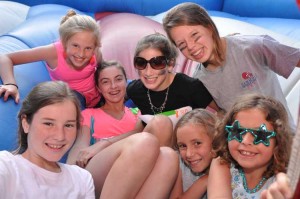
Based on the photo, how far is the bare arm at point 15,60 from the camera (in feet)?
4.74

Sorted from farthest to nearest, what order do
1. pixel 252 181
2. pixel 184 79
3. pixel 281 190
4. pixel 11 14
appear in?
pixel 11 14
pixel 184 79
pixel 252 181
pixel 281 190

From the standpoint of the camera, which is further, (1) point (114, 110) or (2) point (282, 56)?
(1) point (114, 110)

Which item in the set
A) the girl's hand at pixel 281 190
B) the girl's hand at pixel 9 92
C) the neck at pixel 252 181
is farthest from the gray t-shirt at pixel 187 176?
the girl's hand at pixel 281 190

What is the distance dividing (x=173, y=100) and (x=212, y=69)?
0.17 metres

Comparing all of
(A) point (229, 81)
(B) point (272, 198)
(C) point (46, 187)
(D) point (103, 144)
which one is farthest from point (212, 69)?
(B) point (272, 198)

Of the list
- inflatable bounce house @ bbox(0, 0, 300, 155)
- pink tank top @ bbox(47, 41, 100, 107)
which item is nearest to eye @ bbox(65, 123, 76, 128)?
inflatable bounce house @ bbox(0, 0, 300, 155)

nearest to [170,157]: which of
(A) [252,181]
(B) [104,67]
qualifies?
(A) [252,181]

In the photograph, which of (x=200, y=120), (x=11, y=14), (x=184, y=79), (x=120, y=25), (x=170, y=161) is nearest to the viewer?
(x=170, y=161)

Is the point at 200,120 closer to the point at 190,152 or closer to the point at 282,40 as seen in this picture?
the point at 190,152

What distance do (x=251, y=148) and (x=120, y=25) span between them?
4.42 ft

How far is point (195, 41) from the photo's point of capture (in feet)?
4.44

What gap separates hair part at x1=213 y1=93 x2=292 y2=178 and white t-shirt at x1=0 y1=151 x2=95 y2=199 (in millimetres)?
333

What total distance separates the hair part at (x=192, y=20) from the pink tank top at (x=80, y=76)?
0.39 meters

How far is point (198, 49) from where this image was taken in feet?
4.45
